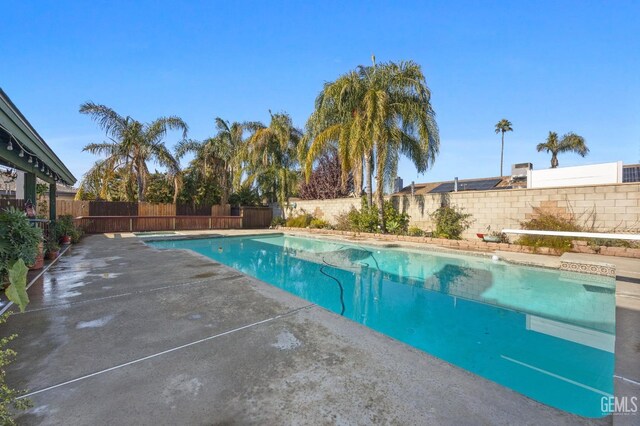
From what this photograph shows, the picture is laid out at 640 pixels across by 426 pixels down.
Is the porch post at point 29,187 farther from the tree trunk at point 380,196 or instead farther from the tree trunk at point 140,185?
the tree trunk at point 380,196

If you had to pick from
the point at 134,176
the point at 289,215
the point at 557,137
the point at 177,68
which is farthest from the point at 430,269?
the point at 557,137

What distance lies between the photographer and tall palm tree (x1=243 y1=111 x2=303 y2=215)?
787 inches

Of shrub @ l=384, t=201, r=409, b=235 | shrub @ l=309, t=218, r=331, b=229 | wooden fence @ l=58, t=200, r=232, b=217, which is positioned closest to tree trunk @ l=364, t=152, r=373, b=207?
shrub @ l=384, t=201, r=409, b=235

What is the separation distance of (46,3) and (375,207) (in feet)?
43.7

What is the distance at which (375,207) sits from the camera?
14.6 metres

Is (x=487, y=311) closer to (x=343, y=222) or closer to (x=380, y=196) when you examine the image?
(x=380, y=196)

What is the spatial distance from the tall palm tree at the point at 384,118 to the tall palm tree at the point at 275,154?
23.0 ft

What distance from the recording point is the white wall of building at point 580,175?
436 inches

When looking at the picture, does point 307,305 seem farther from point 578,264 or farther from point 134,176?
point 134,176

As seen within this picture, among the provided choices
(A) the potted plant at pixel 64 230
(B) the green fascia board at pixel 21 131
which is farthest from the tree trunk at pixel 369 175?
(A) the potted plant at pixel 64 230

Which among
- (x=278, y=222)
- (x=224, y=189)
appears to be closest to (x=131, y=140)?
(x=224, y=189)

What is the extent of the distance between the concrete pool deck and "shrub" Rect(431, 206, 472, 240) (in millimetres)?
8210

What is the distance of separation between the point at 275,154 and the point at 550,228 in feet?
53.7

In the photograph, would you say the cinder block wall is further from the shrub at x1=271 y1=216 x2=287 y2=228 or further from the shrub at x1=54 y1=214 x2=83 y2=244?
the shrub at x1=54 y1=214 x2=83 y2=244
